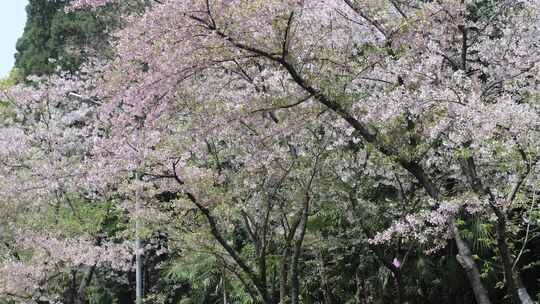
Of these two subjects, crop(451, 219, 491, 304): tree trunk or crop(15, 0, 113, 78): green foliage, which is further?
crop(15, 0, 113, 78): green foliage

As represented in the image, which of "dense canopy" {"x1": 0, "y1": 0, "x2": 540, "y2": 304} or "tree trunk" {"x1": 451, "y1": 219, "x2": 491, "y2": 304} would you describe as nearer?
"dense canopy" {"x1": 0, "y1": 0, "x2": 540, "y2": 304}

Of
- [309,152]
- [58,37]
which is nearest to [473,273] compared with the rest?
A: [309,152]

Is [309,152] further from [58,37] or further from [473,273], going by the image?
[58,37]

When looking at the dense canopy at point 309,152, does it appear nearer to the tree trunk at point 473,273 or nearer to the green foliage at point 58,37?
the tree trunk at point 473,273

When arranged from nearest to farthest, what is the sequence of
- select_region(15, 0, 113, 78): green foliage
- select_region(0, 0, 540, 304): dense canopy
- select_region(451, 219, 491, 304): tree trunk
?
1. select_region(0, 0, 540, 304): dense canopy
2. select_region(451, 219, 491, 304): tree trunk
3. select_region(15, 0, 113, 78): green foliage

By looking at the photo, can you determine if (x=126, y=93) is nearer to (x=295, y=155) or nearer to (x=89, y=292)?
(x=295, y=155)

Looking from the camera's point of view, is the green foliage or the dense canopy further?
the green foliage

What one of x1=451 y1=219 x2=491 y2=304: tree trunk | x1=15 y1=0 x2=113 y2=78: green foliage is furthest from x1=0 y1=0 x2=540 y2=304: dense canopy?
x1=15 y1=0 x2=113 y2=78: green foliage

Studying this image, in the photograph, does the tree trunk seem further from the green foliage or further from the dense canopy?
the green foliage

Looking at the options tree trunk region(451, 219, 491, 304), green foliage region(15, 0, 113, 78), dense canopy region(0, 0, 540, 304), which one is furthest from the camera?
green foliage region(15, 0, 113, 78)

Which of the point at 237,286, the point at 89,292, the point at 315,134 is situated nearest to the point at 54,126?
the point at 89,292

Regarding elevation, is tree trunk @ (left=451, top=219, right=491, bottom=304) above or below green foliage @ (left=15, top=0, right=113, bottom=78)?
below

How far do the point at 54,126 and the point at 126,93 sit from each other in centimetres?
926

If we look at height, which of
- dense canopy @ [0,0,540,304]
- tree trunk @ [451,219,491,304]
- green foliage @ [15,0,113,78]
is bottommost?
tree trunk @ [451,219,491,304]
